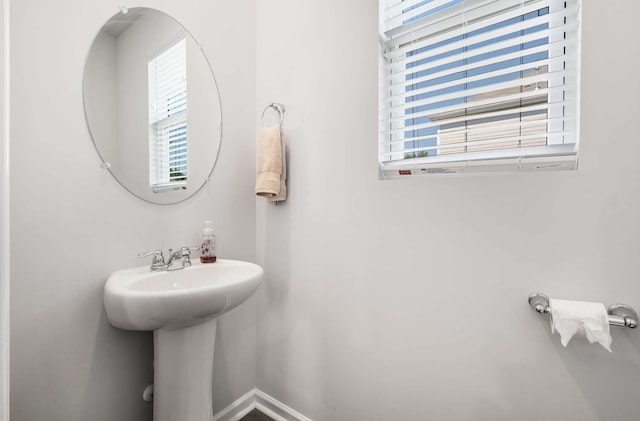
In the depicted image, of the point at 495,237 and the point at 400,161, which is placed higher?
the point at 400,161

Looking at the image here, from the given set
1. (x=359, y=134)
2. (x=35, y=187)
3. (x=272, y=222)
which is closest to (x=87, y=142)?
(x=35, y=187)

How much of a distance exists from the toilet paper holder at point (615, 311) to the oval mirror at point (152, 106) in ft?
4.38

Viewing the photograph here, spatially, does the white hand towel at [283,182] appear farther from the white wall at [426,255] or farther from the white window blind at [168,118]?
the white window blind at [168,118]

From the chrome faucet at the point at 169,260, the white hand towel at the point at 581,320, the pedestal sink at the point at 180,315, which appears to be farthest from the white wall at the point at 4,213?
the white hand towel at the point at 581,320

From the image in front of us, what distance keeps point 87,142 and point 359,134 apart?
3.27 ft

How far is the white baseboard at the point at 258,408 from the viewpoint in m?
1.46

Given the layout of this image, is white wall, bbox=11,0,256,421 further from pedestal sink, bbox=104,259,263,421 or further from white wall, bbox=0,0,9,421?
white wall, bbox=0,0,9,421

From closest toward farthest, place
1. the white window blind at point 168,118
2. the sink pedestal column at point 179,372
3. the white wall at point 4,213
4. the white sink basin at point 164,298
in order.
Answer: the white wall at point 4,213, the white sink basin at point 164,298, the sink pedestal column at point 179,372, the white window blind at point 168,118

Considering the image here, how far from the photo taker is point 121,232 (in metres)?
1.13

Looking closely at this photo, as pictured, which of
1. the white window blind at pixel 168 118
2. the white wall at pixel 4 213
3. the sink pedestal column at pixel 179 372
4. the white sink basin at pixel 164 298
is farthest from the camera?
the white window blind at pixel 168 118

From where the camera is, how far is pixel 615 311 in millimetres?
802

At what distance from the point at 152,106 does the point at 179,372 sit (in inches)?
41.3

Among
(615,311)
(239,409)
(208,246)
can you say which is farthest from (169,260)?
(615,311)

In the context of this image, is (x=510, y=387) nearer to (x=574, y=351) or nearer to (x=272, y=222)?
(x=574, y=351)
